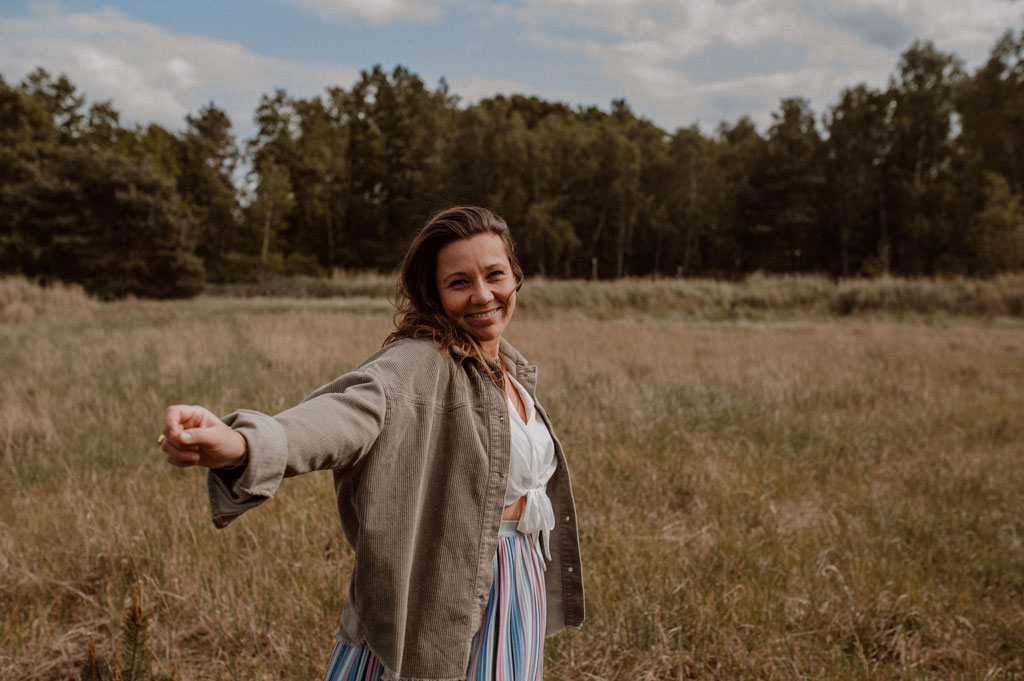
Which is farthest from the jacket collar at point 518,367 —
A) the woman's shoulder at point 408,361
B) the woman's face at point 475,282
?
the woman's shoulder at point 408,361

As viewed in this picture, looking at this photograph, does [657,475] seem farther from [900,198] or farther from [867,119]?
[867,119]

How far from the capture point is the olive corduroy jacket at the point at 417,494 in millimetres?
1270

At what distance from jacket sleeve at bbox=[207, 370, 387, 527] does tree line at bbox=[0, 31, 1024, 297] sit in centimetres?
3276

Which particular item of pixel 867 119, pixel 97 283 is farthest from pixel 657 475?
pixel 867 119

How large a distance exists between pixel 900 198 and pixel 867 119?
5.72 meters

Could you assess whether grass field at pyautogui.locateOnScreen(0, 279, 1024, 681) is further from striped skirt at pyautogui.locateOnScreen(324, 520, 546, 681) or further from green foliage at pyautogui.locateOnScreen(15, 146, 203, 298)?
green foliage at pyautogui.locateOnScreen(15, 146, 203, 298)

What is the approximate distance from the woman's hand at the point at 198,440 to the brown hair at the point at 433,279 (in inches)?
23.1

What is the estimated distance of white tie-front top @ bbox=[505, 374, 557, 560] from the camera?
1592 mm

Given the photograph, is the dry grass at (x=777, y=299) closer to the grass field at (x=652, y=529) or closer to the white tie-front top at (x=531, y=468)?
the grass field at (x=652, y=529)

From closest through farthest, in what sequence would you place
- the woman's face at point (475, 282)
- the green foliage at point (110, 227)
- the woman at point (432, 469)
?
the woman at point (432, 469)
the woman's face at point (475, 282)
the green foliage at point (110, 227)

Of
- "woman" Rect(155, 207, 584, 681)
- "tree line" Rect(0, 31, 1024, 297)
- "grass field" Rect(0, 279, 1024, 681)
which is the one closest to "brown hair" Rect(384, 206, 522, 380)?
"woman" Rect(155, 207, 584, 681)

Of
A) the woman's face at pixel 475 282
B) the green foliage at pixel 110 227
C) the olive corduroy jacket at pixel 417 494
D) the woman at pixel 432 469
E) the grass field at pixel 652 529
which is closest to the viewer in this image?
the woman at pixel 432 469

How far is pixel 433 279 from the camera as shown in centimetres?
162

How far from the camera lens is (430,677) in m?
1.39
